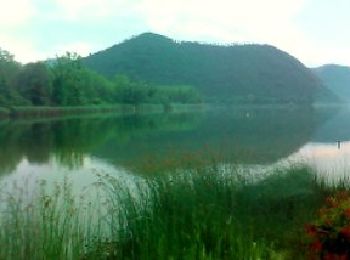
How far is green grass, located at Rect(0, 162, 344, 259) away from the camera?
5.96m

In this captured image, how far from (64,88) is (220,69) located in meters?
66.2

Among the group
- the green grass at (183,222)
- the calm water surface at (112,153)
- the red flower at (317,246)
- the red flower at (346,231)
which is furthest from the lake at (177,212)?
the calm water surface at (112,153)

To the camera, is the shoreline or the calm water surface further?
the shoreline

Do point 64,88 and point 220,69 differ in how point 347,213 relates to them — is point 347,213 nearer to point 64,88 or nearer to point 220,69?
point 64,88

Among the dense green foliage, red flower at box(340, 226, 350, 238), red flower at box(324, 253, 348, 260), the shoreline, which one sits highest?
the dense green foliage

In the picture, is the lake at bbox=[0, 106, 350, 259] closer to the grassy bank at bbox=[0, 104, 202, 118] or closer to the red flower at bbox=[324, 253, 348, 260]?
the red flower at bbox=[324, 253, 348, 260]

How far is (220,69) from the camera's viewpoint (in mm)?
133750

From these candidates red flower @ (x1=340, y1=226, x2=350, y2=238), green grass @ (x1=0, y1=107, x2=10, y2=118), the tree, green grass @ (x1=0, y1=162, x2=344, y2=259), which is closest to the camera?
red flower @ (x1=340, y1=226, x2=350, y2=238)


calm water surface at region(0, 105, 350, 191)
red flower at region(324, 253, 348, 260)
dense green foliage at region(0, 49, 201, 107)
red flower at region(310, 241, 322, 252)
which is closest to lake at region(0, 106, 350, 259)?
red flower at region(310, 241, 322, 252)

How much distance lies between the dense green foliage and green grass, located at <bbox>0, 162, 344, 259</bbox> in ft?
171

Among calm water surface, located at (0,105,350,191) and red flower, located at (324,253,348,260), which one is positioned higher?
red flower, located at (324,253,348,260)

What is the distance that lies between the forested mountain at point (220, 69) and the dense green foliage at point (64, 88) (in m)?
18.4

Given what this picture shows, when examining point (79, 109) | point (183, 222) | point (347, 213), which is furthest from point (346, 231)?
point (79, 109)

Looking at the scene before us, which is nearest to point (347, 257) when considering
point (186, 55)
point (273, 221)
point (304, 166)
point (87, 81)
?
point (273, 221)
